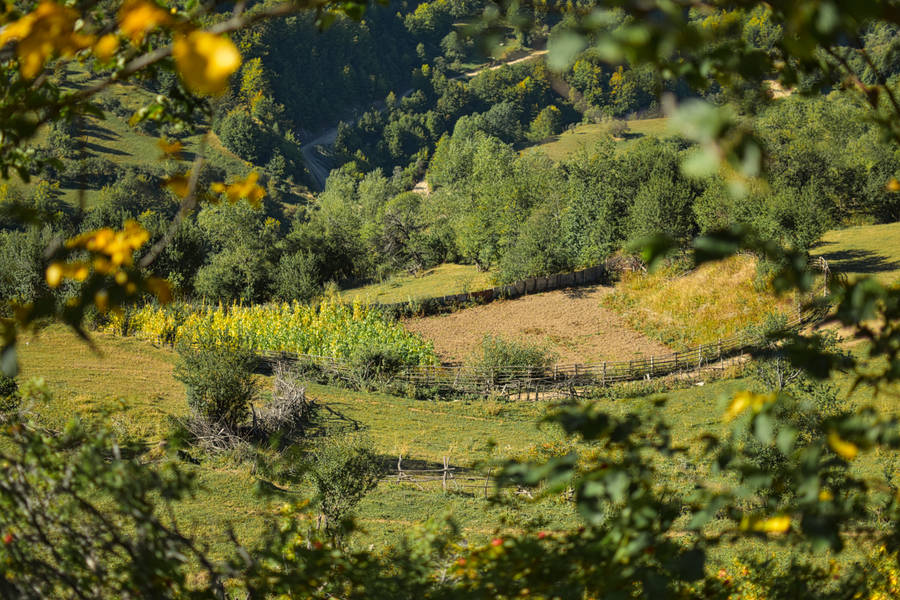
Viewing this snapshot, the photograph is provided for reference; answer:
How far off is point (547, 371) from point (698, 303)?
9226mm

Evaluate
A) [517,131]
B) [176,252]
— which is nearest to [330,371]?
[176,252]

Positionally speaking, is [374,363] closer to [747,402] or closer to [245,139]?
[747,402]

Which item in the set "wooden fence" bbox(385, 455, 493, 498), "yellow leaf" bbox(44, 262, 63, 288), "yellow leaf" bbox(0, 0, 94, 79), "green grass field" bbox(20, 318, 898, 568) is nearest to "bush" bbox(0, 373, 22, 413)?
"green grass field" bbox(20, 318, 898, 568)

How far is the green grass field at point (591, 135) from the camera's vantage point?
9312 centimetres

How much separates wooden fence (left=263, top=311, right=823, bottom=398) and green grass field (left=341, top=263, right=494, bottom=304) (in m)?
11.6

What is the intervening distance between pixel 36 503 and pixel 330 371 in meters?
17.6

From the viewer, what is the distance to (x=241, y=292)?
104 ft

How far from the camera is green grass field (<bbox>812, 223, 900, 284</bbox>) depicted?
2458 centimetres

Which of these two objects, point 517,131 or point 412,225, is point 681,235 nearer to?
point 412,225

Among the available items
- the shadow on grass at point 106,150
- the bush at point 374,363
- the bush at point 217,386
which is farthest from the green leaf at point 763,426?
the shadow on grass at point 106,150

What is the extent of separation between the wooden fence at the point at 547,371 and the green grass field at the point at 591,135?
72.2 meters

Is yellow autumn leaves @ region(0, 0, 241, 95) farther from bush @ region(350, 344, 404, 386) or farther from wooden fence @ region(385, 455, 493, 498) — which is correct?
bush @ region(350, 344, 404, 386)

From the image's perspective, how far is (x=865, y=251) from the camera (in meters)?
28.4

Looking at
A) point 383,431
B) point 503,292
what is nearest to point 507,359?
point 383,431
